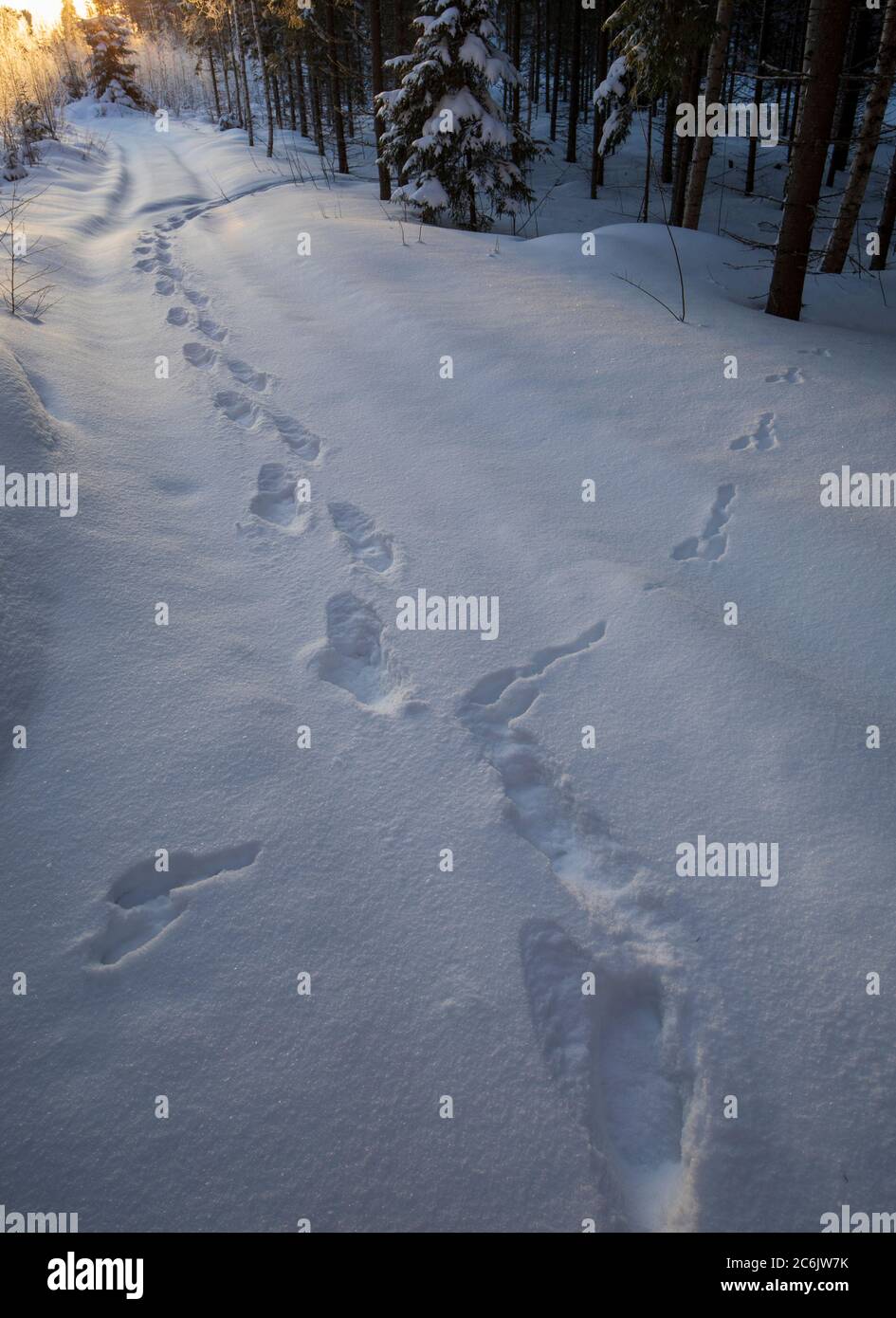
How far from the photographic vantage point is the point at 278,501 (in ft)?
12.0

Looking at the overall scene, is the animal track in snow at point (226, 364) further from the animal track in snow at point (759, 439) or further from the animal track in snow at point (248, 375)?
the animal track in snow at point (759, 439)

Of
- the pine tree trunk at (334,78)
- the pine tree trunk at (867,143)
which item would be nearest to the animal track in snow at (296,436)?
the pine tree trunk at (867,143)

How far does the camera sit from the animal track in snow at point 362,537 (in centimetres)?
321

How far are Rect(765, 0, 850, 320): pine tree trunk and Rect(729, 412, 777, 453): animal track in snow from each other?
117 inches

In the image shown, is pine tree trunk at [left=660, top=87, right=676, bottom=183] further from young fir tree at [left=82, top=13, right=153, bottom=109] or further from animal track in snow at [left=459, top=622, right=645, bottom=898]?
young fir tree at [left=82, top=13, right=153, bottom=109]

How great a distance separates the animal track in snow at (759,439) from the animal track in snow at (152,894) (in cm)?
346

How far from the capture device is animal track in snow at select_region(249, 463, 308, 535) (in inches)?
137

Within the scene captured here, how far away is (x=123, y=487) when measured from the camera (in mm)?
3586

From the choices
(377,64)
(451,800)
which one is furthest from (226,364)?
(377,64)

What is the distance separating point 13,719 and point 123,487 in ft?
5.73

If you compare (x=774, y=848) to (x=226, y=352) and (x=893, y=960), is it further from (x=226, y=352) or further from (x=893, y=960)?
(x=226, y=352)

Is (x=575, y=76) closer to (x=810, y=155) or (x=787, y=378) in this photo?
(x=810, y=155)

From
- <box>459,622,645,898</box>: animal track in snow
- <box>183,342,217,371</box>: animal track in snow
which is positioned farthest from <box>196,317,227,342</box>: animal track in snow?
<box>459,622,645,898</box>: animal track in snow

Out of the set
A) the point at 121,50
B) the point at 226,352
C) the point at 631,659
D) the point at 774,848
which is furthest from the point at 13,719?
the point at 121,50
